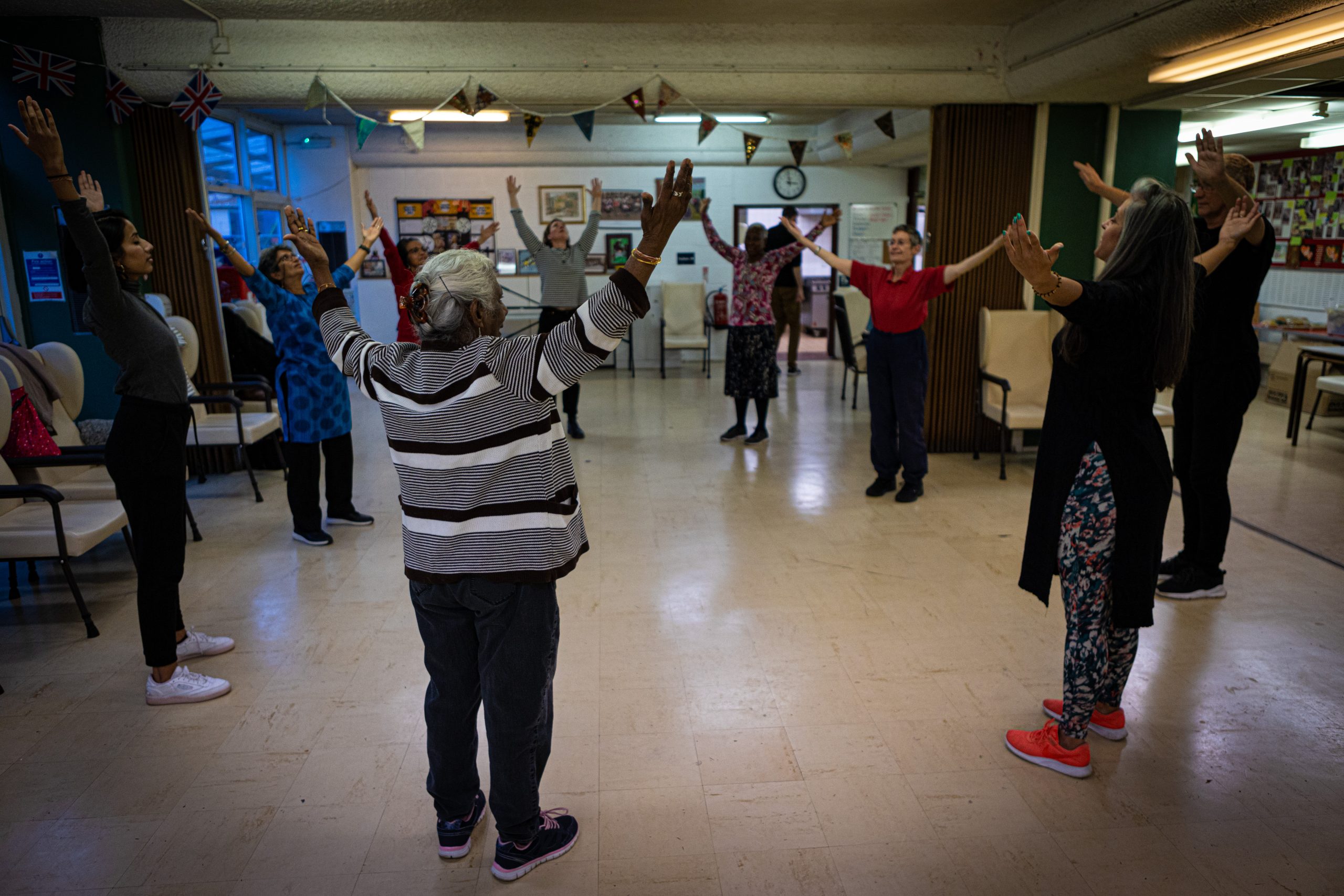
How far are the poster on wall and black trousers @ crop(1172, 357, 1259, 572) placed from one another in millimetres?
6340

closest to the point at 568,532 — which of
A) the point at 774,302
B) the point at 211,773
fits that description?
the point at 211,773

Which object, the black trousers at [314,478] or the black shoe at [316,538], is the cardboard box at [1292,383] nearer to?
the black trousers at [314,478]

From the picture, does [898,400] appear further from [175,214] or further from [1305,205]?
[1305,205]

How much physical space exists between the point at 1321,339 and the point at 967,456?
4.18m

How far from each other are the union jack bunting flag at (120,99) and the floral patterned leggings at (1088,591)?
5.87m

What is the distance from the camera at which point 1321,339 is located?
802 cm

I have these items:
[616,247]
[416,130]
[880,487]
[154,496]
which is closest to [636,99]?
[416,130]

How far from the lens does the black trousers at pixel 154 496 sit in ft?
9.53

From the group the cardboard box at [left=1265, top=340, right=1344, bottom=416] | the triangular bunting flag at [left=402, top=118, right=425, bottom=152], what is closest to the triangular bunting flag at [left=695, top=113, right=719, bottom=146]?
the triangular bunting flag at [left=402, top=118, right=425, bottom=152]

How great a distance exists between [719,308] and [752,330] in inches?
173

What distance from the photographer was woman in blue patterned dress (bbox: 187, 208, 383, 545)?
4.38 meters

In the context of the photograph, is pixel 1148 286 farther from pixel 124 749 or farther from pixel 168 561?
pixel 124 749

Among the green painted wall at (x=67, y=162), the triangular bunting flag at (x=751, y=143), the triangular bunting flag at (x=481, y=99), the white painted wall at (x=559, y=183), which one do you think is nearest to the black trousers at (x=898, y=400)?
the triangular bunting flag at (x=751, y=143)

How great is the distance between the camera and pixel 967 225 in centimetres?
633
